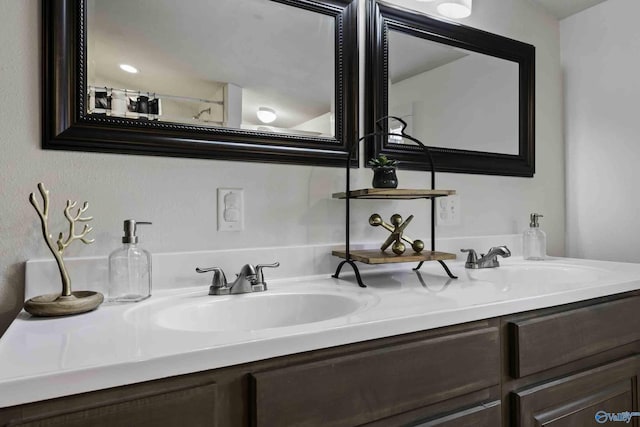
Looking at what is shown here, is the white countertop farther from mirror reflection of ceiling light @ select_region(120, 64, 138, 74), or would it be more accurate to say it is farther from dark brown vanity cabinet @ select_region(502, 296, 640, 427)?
mirror reflection of ceiling light @ select_region(120, 64, 138, 74)

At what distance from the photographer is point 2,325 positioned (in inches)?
35.9

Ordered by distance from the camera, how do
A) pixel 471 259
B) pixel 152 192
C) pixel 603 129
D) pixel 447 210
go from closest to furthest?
1. pixel 152 192
2. pixel 471 259
3. pixel 447 210
4. pixel 603 129

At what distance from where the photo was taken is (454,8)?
155 cm

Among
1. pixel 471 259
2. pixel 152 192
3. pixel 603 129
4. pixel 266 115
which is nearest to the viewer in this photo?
pixel 152 192

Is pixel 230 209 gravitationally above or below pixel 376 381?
above

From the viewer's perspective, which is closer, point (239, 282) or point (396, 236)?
point (239, 282)

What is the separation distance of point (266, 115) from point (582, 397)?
115 centimetres

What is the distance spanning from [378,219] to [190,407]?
0.80 m

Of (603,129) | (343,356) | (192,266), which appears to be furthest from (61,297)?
(603,129)

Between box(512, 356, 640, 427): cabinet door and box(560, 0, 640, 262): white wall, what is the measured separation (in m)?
0.78

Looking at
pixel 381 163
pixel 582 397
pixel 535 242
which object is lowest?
pixel 582 397

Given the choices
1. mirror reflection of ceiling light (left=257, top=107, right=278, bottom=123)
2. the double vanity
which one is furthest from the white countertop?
mirror reflection of ceiling light (left=257, top=107, right=278, bottom=123)

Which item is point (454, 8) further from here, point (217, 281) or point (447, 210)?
point (217, 281)

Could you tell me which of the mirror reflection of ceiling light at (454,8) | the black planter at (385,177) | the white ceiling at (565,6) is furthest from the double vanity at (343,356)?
the white ceiling at (565,6)
